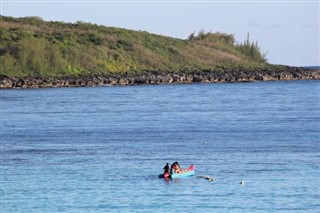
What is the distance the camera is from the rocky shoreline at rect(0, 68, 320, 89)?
4210 inches

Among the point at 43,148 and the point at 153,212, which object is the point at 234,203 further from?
the point at 43,148

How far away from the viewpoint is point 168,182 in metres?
37.6

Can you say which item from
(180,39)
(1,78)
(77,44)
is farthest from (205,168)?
(180,39)

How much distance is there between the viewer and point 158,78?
118250mm

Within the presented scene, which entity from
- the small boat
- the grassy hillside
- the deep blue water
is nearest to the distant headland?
the grassy hillside

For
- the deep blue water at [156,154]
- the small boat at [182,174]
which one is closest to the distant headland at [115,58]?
the deep blue water at [156,154]

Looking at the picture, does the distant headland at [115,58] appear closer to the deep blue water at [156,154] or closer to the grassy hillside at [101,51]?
the grassy hillside at [101,51]

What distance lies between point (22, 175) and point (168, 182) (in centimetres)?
560

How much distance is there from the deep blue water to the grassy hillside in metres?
29.6

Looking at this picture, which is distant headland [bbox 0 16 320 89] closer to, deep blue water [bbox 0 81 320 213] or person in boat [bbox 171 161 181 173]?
deep blue water [bbox 0 81 320 213]

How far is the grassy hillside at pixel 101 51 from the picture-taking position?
11569cm

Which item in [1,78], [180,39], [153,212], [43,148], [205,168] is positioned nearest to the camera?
[153,212]

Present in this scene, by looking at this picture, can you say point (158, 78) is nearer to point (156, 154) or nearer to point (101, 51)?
point (101, 51)

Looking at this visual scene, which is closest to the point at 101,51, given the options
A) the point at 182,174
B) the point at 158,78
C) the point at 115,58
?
the point at 115,58
